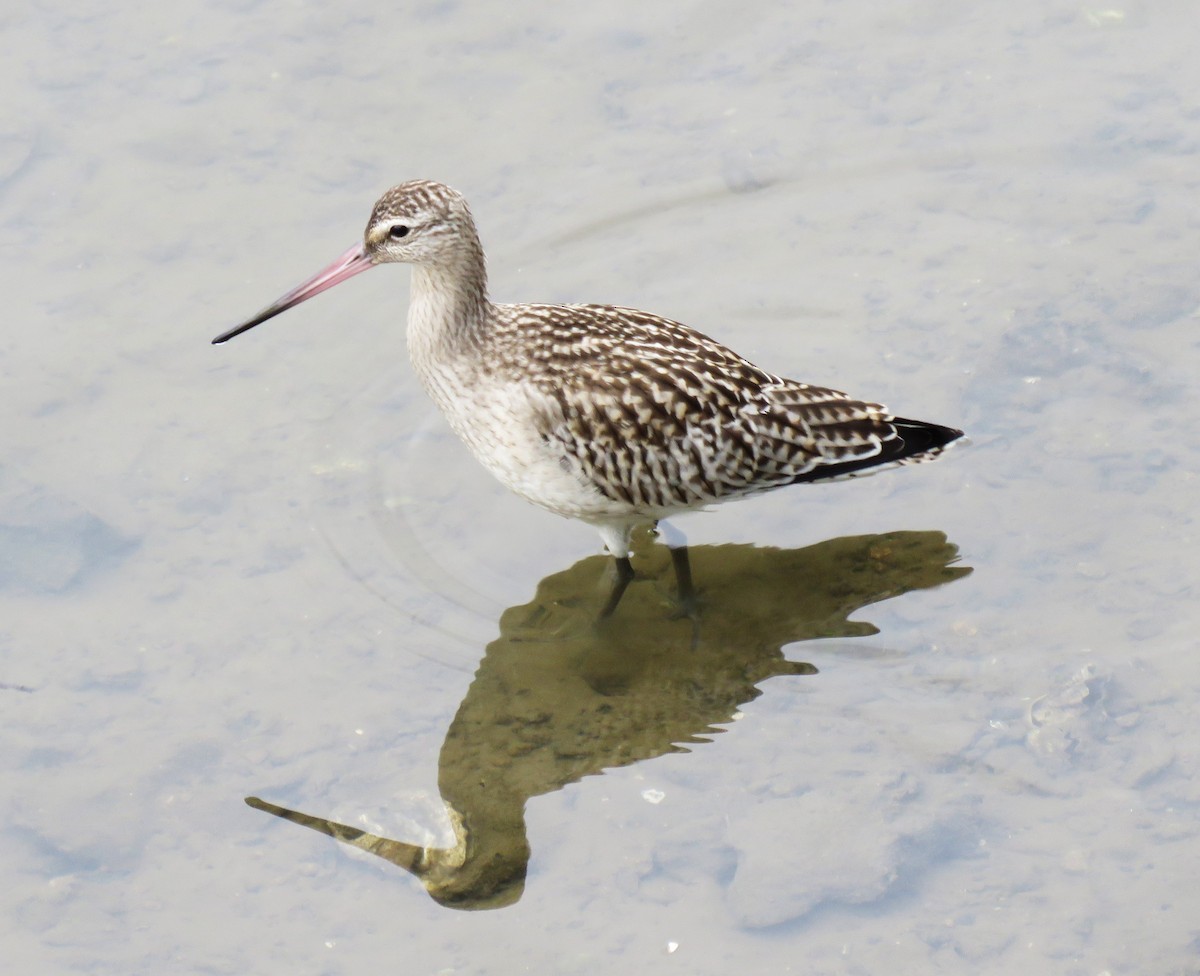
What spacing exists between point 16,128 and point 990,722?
22.7 feet

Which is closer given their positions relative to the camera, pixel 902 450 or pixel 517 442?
pixel 517 442

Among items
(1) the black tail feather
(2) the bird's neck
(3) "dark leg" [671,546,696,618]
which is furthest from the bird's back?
(3) "dark leg" [671,546,696,618]

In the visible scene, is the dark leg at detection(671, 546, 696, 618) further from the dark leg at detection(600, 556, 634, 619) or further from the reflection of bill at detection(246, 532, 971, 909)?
the dark leg at detection(600, 556, 634, 619)

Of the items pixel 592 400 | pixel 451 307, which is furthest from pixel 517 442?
pixel 451 307

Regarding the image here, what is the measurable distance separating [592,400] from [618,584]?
1179 millimetres

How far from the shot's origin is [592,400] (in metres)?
7.48

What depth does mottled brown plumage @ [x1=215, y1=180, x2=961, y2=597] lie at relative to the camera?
752 cm

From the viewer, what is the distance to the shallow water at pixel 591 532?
680 centimetres

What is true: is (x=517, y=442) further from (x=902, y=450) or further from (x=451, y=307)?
(x=902, y=450)

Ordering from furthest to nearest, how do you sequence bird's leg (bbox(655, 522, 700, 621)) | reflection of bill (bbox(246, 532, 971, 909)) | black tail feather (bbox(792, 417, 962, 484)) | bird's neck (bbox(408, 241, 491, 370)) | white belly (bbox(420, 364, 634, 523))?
bird's leg (bbox(655, 522, 700, 621)) < black tail feather (bbox(792, 417, 962, 484)) < bird's neck (bbox(408, 241, 491, 370)) < white belly (bbox(420, 364, 634, 523)) < reflection of bill (bbox(246, 532, 971, 909))

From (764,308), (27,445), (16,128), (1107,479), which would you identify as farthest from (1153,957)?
(16,128)

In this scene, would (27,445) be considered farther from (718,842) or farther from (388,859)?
(718,842)

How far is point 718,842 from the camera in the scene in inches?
273

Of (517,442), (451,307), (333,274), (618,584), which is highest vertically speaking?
(333,274)
